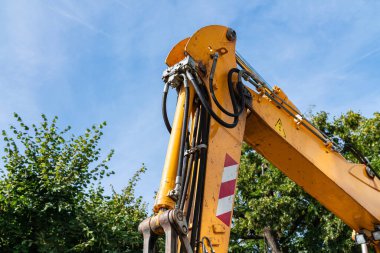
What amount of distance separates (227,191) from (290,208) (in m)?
12.5

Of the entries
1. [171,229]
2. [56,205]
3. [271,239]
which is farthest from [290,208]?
[171,229]

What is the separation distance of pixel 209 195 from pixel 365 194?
2338mm

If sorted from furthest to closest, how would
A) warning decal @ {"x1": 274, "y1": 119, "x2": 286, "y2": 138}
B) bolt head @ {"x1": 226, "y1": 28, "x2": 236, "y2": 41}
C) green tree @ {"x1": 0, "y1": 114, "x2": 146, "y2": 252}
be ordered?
green tree @ {"x1": 0, "y1": 114, "x2": 146, "y2": 252} < warning decal @ {"x1": 274, "y1": 119, "x2": 286, "y2": 138} < bolt head @ {"x1": 226, "y1": 28, "x2": 236, "y2": 41}

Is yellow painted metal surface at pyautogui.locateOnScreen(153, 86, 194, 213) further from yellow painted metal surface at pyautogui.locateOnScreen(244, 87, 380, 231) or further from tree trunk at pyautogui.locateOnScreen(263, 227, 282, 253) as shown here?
tree trunk at pyautogui.locateOnScreen(263, 227, 282, 253)

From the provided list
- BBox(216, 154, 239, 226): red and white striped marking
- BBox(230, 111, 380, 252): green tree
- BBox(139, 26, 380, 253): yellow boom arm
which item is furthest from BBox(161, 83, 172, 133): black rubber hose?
BBox(230, 111, 380, 252): green tree

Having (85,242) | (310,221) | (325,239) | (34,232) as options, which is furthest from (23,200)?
(310,221)

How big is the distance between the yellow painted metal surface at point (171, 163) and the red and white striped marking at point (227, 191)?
1.53 ft

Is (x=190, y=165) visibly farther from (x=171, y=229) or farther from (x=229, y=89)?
(x=229, y=89)

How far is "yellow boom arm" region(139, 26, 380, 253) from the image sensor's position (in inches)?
129

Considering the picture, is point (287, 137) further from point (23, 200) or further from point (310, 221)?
point (310, 221)

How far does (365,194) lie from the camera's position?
5.01 meters

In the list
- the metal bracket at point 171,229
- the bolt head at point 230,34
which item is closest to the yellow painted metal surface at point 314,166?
the bolt head at point 230,34

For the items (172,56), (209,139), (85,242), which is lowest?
(209,139)

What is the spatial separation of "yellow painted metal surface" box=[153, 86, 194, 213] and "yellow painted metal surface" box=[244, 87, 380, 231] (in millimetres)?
875
